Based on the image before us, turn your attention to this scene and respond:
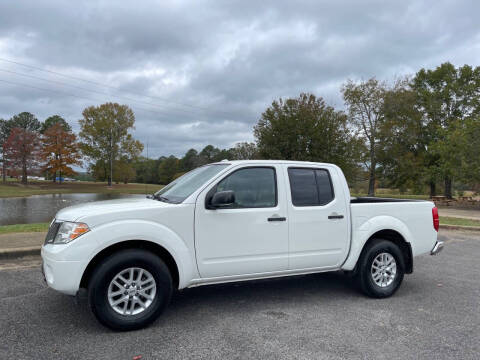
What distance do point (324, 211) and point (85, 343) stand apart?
10.2ft

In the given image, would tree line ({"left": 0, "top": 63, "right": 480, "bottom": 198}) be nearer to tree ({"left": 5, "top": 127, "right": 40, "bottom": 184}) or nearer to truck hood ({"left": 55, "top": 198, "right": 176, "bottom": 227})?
truck hood ({"left": 55, "top": 198, "right": 176, "bottom": 227})

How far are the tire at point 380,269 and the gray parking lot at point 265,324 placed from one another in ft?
0.53

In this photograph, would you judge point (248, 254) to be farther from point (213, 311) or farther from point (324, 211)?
point (324, 211)

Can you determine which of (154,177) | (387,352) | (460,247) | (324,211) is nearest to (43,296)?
(324,211)

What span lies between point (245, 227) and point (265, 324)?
1086 millimetres

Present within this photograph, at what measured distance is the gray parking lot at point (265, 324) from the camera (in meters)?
3.43

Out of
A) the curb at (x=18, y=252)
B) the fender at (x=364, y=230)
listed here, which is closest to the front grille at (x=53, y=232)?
the fender at (x=364, y=230)

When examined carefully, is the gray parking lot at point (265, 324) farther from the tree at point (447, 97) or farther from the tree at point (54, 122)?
the tree at point (54, 122)

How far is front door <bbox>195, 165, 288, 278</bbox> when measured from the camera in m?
4.21

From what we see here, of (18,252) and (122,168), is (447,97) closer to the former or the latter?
(18,252)

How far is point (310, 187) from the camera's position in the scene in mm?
4945

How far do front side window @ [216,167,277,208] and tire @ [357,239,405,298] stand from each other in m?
1.58

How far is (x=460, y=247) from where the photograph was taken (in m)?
9.09

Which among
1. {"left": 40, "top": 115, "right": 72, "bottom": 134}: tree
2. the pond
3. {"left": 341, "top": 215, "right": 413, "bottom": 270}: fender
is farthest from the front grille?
{"left": 40, "top": 115, "right": 72, "bottom": 134}: tree
